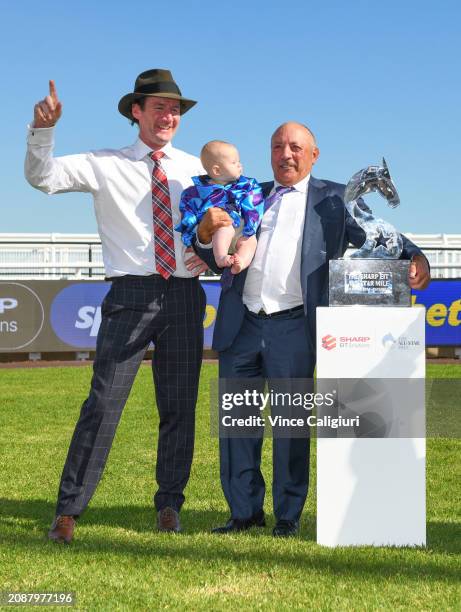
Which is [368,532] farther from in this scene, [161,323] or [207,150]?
[207,150]

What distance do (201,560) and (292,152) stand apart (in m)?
2.18

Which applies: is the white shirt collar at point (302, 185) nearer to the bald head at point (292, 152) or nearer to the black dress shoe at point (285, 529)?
the bald head at point (292, 152)

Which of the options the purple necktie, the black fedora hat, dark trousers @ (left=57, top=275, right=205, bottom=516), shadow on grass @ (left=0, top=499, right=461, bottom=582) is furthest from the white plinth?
the black fedora hat

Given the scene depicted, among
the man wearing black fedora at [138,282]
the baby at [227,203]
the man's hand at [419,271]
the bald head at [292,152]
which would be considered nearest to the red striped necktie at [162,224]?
the man wearing black fedora at [138,282]

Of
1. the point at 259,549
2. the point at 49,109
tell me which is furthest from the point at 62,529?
the point at 49,109

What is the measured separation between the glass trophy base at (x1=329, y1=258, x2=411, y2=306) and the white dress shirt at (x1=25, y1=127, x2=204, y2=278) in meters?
0.93

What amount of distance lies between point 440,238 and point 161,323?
74.7ft

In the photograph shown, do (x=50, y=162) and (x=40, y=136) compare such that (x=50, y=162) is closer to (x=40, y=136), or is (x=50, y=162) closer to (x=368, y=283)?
(x=40, y=136)

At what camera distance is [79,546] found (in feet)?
16.2

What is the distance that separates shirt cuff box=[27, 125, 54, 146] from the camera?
4871mm

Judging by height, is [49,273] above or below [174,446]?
above

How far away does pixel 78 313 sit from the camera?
18.0 metres

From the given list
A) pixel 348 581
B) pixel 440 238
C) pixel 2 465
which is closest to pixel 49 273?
pixel 440 238

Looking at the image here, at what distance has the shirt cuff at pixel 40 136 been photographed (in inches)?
192
